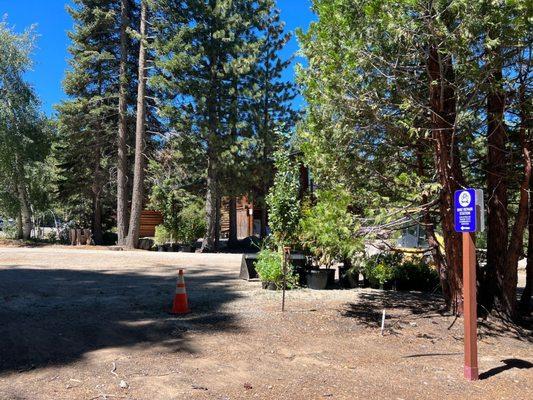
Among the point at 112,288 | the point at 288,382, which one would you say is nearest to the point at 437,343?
the point at 288,382

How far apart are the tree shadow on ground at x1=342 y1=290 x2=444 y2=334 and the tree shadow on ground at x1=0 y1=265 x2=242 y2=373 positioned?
218 cm

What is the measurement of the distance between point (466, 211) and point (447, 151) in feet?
6.71

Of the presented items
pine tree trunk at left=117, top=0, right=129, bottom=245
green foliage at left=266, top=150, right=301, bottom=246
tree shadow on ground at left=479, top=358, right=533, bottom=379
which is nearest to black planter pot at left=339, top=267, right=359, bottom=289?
green foliage at left=266, top=150, right=301, bottom=246

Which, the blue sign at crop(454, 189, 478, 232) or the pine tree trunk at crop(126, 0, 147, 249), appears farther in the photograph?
the pine tree trunk at crop(126, 0, 147, 249)

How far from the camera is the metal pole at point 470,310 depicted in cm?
530

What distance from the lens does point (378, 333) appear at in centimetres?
713

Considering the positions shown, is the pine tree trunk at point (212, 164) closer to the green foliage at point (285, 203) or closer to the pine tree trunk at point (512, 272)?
the green foliage at point (285, 203)

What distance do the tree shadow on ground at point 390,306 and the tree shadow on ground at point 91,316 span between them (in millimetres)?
2181

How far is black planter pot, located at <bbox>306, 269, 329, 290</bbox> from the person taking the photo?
1049 centimetres

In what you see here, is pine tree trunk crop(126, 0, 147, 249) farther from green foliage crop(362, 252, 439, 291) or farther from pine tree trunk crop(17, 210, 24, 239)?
green foliage crop(362, 252, 439, 291)

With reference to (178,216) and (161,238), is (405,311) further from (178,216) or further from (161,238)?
(161,238)

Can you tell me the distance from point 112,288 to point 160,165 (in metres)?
14.3

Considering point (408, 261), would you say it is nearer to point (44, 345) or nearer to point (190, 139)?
point (44, 345)

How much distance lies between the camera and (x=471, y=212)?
17.4ft
